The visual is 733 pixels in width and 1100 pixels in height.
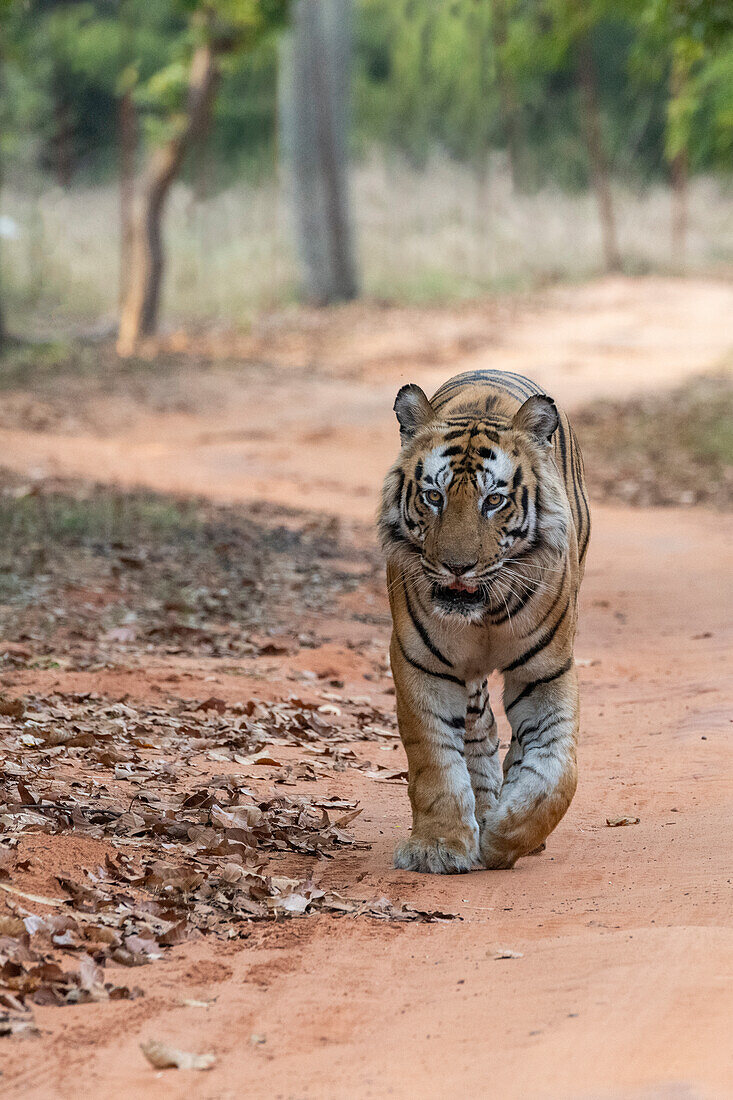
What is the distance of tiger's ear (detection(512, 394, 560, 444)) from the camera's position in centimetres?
425

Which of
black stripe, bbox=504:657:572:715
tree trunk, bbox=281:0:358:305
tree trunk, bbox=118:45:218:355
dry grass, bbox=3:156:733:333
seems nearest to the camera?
black stripe, bbox=504:657:572:715

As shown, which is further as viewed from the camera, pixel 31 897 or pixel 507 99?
pixel 507 99

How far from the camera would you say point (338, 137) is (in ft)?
84.6

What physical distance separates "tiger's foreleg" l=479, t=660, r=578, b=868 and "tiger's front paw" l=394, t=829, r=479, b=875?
3.5 inches

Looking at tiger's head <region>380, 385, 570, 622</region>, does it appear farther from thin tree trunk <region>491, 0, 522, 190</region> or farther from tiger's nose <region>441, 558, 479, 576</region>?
thin tree trunk <region>491, 0, 522, 190</region>

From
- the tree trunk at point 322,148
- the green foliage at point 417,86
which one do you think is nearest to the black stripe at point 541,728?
the tree trunk at point 322,148

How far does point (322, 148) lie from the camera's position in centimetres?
2569

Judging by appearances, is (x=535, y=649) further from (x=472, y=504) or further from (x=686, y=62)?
(x=686, y=62)

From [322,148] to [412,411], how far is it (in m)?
22.5

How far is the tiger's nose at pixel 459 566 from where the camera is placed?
12.9 ft

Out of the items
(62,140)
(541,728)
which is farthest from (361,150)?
(541,728)

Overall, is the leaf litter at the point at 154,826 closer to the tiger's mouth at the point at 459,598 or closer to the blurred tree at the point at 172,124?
the tiger's mouth at the point at 459,598

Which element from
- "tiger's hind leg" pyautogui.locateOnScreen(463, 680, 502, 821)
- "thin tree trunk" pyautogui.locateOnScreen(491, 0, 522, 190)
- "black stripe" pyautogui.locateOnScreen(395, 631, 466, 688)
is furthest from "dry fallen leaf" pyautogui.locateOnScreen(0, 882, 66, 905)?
"thin tree trunk" pyautogui.locateOnScreen(491, 0, 522, 190)

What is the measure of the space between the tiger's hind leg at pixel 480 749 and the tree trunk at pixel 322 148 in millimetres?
21401
